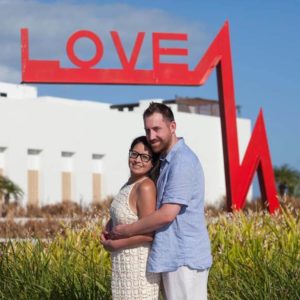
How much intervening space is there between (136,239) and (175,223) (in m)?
0.27

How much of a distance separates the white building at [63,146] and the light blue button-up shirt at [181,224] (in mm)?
26120

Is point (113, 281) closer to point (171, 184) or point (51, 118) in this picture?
point (171, 184)

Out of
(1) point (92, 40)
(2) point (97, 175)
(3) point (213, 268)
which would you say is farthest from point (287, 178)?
(3) point (213, 268)

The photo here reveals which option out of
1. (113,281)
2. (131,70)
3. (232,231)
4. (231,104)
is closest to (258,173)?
(231,104)

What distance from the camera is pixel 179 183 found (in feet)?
19.0

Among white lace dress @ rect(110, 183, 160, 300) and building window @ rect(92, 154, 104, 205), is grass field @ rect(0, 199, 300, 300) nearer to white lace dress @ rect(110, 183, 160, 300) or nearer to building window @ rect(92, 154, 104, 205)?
white lace dress @ rect(110, 183, 160, 300)

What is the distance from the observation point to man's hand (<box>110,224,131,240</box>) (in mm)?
5914

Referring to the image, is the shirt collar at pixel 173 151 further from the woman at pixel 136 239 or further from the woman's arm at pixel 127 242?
the woman's arm at pixel 127 242

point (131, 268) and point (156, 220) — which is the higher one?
point (156, 220)

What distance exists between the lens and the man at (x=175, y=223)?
5.79m

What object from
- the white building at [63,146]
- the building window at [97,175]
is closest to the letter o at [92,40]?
the white building at [63,146]

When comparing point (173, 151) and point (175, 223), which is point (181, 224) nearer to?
point (175, 223)

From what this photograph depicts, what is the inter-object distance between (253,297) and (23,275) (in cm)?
239

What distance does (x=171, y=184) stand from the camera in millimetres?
5797
